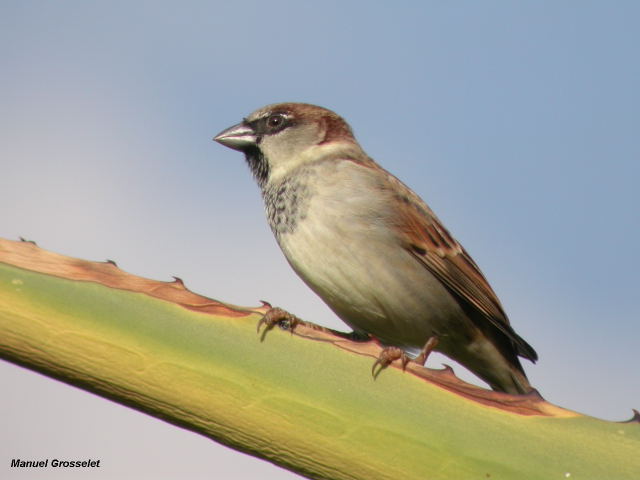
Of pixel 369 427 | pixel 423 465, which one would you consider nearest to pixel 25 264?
pixel 369 427

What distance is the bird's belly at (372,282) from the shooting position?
3.61m

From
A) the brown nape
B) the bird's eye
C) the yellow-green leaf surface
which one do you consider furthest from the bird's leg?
the yellow-green leaf surface

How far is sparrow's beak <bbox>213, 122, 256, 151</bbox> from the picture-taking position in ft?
14.2

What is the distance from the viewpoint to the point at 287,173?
401 centimetres

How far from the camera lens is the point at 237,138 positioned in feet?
14.3

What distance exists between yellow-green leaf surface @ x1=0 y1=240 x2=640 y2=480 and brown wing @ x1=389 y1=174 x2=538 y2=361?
7.13ft

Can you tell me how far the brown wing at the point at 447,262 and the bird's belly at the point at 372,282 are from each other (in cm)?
7

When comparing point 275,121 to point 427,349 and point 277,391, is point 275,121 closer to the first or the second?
point 427,349

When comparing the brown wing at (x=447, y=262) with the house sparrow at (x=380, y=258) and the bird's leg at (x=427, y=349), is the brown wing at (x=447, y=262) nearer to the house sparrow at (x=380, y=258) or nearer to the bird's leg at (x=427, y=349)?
the house sparrow at (x=380, y=258)

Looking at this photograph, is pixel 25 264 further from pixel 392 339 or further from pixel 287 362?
pixel 392 339

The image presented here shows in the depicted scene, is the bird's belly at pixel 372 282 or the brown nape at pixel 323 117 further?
the brown nape at pixel 323 117

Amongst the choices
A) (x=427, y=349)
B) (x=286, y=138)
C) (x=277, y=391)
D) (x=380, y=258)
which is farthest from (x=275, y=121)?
(x=277, y=391)

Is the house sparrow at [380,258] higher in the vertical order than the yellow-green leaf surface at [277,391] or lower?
higher

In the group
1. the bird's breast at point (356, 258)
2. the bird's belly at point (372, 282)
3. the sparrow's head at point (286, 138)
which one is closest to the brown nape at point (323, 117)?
the sparrow's head at point (286, 138)
